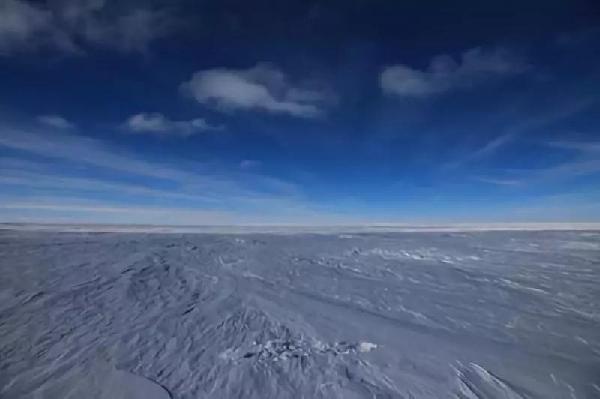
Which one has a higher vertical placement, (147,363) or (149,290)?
(149,290)

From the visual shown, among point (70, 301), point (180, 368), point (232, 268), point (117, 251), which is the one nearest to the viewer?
point (180, 368)

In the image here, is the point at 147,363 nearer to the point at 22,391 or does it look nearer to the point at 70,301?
the point at 22,391

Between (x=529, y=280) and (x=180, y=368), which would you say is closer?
(x=180, y=368)

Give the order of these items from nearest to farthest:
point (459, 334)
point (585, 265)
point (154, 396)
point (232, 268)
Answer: point (154, 396), point (459, 334), point (232, 268), point (585, 265)

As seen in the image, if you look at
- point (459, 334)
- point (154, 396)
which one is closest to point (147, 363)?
point (154, 396)

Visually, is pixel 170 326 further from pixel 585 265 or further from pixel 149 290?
pixel 585 265

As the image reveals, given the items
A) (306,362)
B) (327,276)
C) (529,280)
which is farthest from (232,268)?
(529,280)
